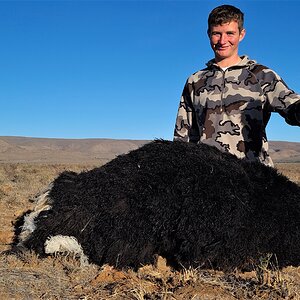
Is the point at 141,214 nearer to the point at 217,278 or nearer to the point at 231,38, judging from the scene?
the point at 217,278

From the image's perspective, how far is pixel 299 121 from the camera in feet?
13.9

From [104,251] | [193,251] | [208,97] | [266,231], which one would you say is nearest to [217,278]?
[193,251]

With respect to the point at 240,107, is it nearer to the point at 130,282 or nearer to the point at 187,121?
the point at 187,121

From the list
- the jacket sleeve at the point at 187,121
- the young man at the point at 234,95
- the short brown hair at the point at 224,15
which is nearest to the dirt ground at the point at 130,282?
the young man at the point at 234,95

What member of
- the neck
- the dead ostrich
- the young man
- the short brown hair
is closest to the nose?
the young man

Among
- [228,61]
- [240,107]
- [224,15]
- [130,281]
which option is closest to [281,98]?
[240,107]

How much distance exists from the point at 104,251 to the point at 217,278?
0.99 metres

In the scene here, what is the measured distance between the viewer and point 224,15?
4.85m

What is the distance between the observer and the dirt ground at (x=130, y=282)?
10.7 feet

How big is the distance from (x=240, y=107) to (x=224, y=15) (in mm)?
953

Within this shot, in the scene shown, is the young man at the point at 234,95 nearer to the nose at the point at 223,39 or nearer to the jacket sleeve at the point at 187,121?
the nose at the point at 223,39

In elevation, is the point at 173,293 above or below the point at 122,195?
below

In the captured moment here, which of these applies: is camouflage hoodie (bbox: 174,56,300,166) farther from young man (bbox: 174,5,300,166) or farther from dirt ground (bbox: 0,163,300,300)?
dirt ground (bbox: 0,163,300,300)

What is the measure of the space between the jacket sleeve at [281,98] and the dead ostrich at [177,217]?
628 mm
